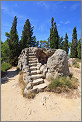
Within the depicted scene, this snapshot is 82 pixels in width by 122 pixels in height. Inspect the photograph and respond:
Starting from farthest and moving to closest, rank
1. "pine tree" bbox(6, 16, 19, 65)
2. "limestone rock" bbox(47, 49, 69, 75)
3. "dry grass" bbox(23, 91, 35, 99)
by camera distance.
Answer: "pine tree" bbox(6, 16, 19, 65), "limestone rock" bbox(47, 49, 69, 75), "dry grass" bbox(23, 91, 35, 99)

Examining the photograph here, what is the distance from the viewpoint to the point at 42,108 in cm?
224

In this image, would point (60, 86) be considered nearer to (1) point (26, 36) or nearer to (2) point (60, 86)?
(2) point (60, 86)

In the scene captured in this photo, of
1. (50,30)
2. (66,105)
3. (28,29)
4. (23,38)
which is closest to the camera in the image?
(66,105)

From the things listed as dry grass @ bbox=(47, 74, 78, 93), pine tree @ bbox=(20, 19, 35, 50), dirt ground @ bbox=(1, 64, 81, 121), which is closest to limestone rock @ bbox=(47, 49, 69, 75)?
dry grass @ bbox=(47, 74, 78, 93)

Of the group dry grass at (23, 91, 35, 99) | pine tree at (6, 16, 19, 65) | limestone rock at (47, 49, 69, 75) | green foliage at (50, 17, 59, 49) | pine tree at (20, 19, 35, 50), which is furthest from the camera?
green foliage at (50, 17, 59, 49)

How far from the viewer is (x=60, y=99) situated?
8.50 feet

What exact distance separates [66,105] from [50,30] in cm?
1611

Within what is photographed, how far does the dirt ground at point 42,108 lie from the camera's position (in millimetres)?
1940

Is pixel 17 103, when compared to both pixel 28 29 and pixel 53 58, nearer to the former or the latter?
pixel 53 58

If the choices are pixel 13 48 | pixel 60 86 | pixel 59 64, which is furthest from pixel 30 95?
pixel 13 48

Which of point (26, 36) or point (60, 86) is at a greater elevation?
point (26, 36)

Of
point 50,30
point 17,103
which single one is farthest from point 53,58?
point 50,30

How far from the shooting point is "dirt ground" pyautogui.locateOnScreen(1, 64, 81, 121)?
194 cm

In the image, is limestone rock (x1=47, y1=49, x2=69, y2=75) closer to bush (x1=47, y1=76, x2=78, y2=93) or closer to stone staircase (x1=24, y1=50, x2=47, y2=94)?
bush (x1=47, y1=76, x2=78, y2=93)
